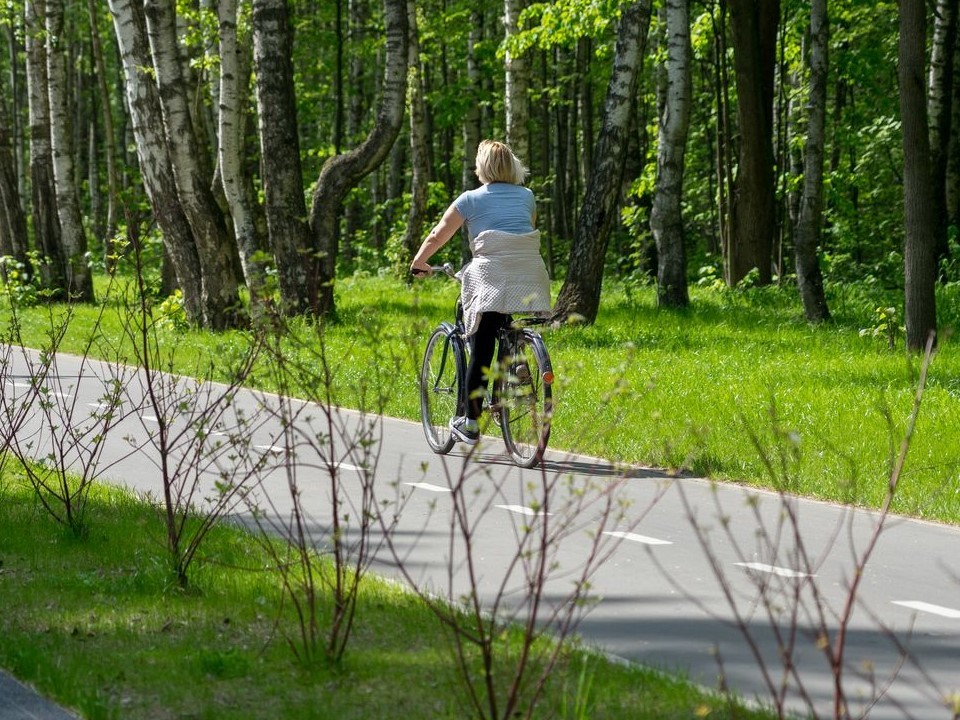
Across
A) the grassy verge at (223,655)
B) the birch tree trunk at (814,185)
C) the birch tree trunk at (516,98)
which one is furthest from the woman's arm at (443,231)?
the birch tree trunk at (516,98)

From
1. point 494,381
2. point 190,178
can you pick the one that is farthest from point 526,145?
point 494,381

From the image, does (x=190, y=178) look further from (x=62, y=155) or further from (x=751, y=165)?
(x=751, y=165)

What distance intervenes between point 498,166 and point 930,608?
455cm

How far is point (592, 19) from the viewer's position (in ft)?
67.9

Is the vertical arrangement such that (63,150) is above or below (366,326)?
above

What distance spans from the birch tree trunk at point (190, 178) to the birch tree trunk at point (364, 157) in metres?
1.32

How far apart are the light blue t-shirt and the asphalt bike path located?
1.64 meters

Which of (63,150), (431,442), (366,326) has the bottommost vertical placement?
(431,442)

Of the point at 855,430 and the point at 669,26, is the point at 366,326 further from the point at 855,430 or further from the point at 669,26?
the point at 669,26

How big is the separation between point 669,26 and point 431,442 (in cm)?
1086

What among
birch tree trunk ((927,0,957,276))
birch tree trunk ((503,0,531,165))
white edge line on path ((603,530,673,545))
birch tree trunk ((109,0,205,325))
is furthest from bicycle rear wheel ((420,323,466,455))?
→ birch tree trunk ((927,0,957,276))

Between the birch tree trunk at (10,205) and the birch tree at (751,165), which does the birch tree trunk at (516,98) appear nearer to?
the birch tree at (751,165)

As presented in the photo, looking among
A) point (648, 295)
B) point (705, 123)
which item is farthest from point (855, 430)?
point (705, 123)

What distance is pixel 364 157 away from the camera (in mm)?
20344
